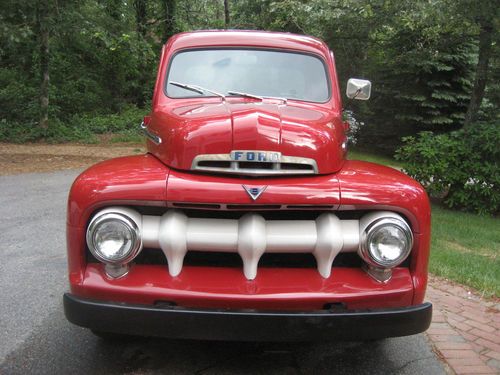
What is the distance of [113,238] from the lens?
2.51 m

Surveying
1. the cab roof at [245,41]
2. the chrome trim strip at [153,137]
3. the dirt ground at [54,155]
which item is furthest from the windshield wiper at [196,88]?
the dirt ground at [54,155]

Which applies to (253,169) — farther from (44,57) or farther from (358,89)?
(44,57)

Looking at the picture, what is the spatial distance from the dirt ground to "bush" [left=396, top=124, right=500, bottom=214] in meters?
7.92

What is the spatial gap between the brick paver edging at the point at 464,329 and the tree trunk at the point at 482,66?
589 cm

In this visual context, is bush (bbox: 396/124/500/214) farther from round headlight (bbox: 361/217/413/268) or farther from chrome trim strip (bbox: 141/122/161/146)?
round headlight (bbox: 361/217/413/268)

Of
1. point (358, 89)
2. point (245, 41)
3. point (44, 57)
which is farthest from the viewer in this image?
point (44, 57)

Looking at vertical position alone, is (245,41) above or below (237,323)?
above

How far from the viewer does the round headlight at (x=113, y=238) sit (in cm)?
249

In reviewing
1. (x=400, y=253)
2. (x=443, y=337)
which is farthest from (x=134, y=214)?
(x=443, y=337)

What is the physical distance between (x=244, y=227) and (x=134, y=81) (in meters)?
22.5

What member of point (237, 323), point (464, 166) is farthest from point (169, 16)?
point (237, 323)

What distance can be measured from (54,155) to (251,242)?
1268 centimetres

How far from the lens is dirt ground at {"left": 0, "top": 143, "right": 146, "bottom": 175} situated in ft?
39.7

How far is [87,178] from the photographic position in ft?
8.67
